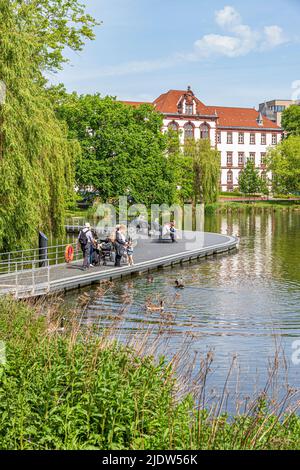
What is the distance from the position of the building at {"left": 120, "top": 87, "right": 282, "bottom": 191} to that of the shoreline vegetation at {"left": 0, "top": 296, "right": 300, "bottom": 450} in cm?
9888

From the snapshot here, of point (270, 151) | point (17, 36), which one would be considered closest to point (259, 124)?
point (270, 151)

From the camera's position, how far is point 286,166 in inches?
3824

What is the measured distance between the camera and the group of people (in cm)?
2667

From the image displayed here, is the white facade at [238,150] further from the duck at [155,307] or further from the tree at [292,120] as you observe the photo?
the duck at [155,307]

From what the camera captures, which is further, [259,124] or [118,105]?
[259,124]

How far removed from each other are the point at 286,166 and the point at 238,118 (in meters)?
23.3

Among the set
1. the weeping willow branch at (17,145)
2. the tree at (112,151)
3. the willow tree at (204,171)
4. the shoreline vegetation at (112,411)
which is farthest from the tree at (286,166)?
the shoreline vegetation at (112,411)

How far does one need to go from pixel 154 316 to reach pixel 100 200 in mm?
27273

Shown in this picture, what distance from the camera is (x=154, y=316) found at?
19.2 m

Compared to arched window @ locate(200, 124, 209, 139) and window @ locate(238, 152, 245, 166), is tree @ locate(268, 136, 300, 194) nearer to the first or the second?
arched window @ locate(200, 124, 209, 139)

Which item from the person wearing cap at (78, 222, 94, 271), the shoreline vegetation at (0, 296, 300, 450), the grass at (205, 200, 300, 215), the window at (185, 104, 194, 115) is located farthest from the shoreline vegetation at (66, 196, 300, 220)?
the shoreline vegetation at (0, 296, 300, 450)

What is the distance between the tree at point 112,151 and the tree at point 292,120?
67.9 m

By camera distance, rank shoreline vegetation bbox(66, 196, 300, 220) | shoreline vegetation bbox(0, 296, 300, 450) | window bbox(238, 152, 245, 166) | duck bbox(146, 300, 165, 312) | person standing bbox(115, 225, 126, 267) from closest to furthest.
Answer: shoreline vegetation bbox(0, 296, 300, 450) < duck bbox(146, 300, 165, 312) < person standing bbox(115, 225, 126, 267) < shoreline vegetation bbox(66, 196, 300, 220) < window bbox(238, 152, 245, 166)
